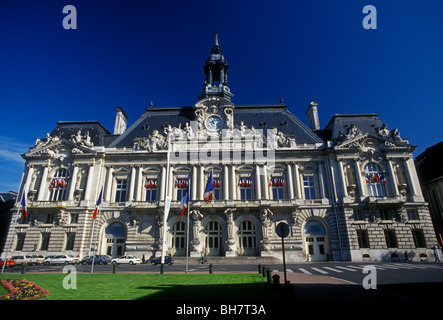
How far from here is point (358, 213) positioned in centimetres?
3534

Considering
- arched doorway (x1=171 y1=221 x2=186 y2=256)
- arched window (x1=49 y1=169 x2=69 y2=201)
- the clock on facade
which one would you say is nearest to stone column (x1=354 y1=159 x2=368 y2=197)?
the clock on facade

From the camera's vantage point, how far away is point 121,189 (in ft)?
128

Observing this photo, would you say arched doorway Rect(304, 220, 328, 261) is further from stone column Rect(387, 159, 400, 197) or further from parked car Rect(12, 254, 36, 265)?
parked car Rect(12, 254, 36, 265)

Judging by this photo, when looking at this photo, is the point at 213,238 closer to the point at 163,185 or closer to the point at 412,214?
the point at 163,185

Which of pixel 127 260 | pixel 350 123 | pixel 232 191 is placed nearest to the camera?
pixel 127 260

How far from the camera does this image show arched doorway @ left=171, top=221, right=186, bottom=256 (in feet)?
117

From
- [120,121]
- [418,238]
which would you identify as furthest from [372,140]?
[120,121]

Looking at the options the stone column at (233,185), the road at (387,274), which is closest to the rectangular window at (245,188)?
the stone column at (233,185)

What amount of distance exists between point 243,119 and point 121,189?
2308 cm

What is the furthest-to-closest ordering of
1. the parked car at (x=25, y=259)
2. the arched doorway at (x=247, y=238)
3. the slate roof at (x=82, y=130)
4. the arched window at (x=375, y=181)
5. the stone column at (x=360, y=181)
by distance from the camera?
the slate roof at (x=82, y=130) → the arched window at (x=375, y=181) → the stone column at (x=360, y=181) → the arched doorway at (x=247, y=238) → the parked car at (x=25, y=259)

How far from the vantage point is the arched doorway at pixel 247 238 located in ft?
115

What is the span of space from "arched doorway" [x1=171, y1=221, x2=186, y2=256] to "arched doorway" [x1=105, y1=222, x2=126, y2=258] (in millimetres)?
7388

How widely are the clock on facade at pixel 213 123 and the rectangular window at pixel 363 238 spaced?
26.0 metres

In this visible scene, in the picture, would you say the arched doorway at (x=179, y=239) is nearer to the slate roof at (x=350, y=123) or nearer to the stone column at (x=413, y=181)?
the slate roof at (x=350, y=123)
